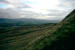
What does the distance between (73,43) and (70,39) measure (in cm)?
114

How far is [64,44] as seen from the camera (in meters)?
24.2

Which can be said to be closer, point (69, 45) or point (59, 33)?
point (69, 45)

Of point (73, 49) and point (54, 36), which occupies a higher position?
point (54, 36)

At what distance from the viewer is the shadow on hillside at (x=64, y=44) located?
23.7 meters

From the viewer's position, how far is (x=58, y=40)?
83.1 ft

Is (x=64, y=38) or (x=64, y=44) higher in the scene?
(x=64, y=38)

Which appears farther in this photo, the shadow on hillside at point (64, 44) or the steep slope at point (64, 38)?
the steep slope at point (64, 38)

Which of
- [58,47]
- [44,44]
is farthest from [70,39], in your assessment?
[44,44]

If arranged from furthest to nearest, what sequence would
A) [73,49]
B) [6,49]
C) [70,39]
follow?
[6,49], [70,39], [73,49]

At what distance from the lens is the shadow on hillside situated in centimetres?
2366

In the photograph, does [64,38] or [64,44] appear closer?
[64,44]

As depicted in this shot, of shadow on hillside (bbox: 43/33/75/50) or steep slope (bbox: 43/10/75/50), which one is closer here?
shadow on hillside (bbox: 43/33/75/50)

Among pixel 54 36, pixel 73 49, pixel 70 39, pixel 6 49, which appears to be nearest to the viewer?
pixel 73 49

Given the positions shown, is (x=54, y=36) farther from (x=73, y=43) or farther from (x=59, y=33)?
(x=73, y=43)
